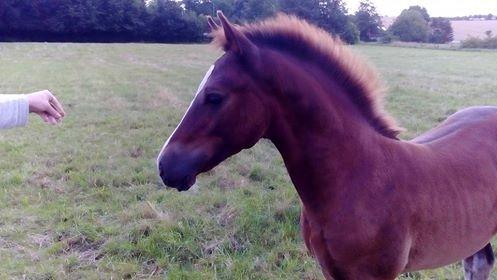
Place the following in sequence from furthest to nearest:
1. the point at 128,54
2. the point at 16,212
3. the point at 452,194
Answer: the point at 128,54 < the point at 16,212 < the point at 452,194

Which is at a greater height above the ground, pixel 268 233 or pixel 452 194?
pixel 452 194

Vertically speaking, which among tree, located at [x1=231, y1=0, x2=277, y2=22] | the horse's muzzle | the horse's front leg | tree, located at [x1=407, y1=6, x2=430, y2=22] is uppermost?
tree, located at [x1=407, y1=6, x2=430, y2=22]

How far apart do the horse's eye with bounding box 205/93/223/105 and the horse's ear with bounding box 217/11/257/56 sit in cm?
25

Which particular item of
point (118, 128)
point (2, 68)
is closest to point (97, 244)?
point (118, 128)

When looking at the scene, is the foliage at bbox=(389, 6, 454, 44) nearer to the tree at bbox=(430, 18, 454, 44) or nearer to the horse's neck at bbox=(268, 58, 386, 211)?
the tree at bbox=(430, 18, 454, 44)

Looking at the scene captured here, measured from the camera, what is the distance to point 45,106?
2709 millimetres

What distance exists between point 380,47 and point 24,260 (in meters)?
33.6

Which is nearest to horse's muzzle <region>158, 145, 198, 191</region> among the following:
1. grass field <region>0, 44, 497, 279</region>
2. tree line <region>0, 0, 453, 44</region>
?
grass field <region>0, 44, 497, 279</region>

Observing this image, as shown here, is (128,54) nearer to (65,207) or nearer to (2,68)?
(2,68)

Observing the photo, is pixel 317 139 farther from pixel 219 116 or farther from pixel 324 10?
pixel 324 10

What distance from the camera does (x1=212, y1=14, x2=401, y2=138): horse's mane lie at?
2643mm

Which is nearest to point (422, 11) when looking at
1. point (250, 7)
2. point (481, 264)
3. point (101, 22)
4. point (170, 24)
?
point (170, 24)

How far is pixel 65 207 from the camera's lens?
5.45 meters

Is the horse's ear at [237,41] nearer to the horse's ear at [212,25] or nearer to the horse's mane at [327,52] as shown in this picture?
the horse's mane at [327,52]
